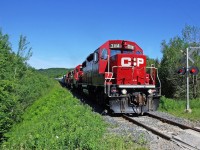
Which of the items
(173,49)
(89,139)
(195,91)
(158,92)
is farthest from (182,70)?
(173,49)

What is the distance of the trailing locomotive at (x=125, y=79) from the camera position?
14.2 meters

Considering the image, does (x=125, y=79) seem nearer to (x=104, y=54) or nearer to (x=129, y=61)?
(x=129, y=61)

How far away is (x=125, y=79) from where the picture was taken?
15.0 meters

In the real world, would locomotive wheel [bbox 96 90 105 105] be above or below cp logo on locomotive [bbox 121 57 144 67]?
below

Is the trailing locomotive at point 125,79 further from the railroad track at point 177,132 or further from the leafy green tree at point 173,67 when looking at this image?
the leafy green tree at point 173,67

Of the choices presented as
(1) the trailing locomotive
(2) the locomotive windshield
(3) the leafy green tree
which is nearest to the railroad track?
(1) the trailing locomotive

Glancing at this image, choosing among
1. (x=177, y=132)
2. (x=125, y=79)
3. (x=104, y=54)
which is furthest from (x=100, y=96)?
(x=177, y=132)

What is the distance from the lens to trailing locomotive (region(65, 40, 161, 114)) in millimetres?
14156

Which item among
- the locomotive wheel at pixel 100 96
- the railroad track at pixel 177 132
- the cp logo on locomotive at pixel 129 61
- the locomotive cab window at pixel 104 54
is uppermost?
the locomotive cab window at pixel 104 54

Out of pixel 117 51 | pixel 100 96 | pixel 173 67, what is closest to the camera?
pixel 117 51

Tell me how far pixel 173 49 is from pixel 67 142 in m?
30.8

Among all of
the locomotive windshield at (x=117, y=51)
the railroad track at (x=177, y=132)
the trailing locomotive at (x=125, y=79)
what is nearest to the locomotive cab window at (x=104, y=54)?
the trailing locomotive at (x=125, y=79)

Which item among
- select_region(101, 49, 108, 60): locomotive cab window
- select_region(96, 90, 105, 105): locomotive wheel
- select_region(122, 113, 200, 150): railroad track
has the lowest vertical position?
select_region(122, 113, 200, 150): railroad track

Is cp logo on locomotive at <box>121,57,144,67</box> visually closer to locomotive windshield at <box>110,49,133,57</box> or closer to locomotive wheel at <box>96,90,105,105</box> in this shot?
locomotive windshield at <box>110,49,133,57</box>
